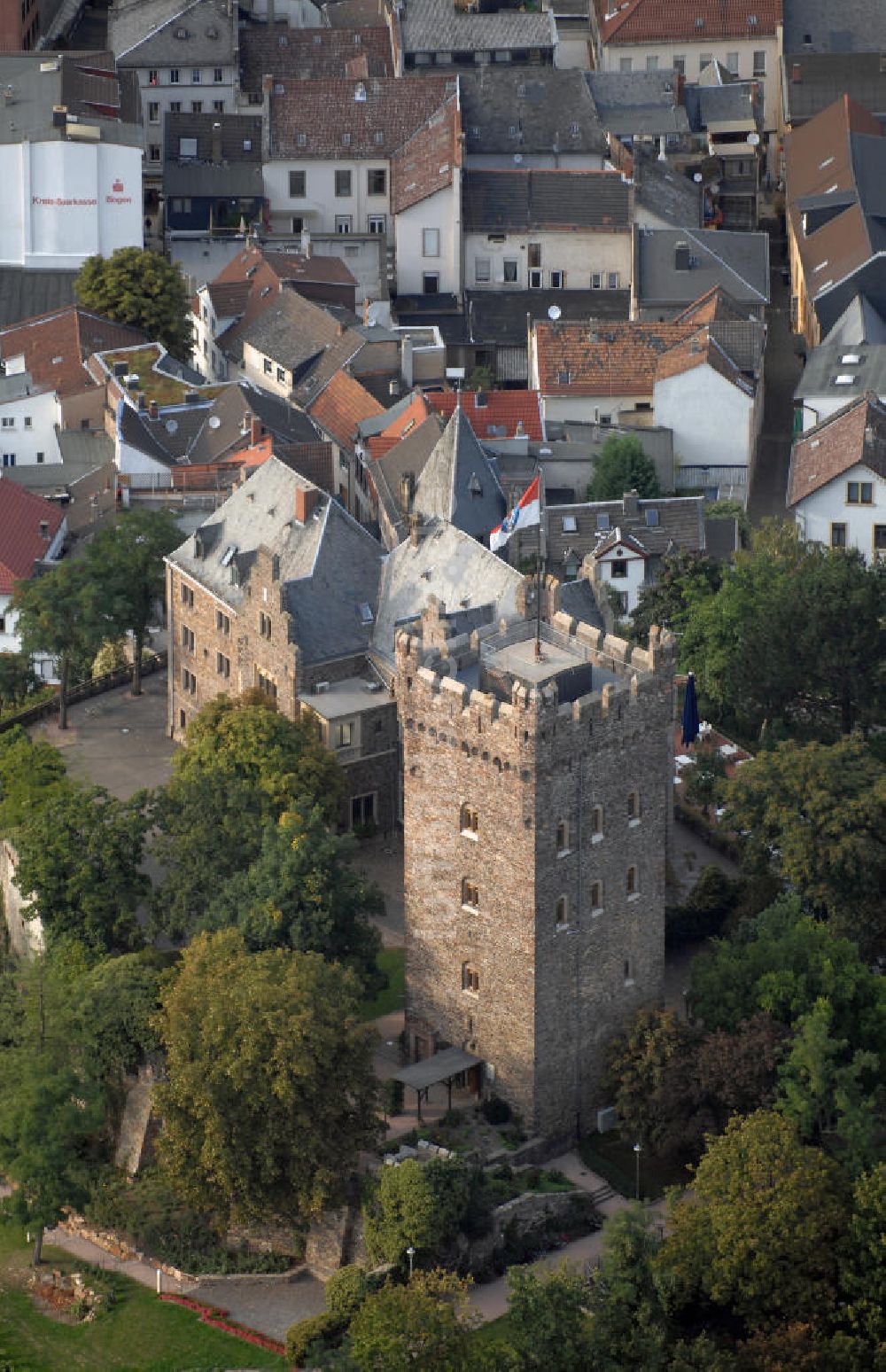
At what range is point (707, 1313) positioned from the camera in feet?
450

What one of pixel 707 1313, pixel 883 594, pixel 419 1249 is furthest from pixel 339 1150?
pixel 883 594

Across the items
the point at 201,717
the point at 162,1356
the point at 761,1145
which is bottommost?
the point at 162,1356

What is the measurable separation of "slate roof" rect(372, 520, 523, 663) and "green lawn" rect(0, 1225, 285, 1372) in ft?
128

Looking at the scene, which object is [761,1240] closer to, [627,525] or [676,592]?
[676,592]

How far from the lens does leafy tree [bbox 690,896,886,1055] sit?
146250mm

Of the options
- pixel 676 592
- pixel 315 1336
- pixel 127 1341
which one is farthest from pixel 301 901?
pixel 676 592

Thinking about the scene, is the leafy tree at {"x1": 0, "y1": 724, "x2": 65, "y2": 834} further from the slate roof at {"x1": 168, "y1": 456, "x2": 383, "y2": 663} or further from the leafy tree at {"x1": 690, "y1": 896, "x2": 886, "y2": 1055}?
the leafy tree at {"x1": 690, "y1": 896, "x2": 886, "y2": 1055}

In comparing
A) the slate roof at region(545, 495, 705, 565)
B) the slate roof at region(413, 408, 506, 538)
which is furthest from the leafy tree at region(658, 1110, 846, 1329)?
the slate roof at region(545, 495, 705, 565)

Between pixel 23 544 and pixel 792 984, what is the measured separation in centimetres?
6594

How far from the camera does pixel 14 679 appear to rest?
7426 inches

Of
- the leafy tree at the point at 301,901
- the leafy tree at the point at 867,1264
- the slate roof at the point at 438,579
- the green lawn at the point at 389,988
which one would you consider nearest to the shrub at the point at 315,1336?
the leafy tree at the point at 301,901

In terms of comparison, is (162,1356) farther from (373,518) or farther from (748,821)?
(373,518)

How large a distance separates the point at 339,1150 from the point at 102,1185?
41.9 ft

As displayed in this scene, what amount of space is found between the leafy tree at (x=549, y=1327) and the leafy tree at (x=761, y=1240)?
449 centimetres
